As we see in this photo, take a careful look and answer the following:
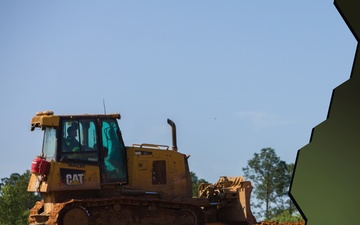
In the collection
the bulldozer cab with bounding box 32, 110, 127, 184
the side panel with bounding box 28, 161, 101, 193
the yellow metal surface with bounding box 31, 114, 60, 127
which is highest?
the yellow metal surface with bounding box 31, 114, 60, 127

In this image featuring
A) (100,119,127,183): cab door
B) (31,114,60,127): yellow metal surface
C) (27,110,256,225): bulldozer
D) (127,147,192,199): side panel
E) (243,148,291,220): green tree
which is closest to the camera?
(27,110,256,225): bulldozer

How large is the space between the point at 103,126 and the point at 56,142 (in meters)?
1.21

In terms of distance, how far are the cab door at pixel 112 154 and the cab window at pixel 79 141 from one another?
252 millimetres

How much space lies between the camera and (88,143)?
17000mm

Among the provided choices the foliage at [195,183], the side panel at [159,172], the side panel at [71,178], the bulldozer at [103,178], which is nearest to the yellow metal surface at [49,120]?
the bulldozer at [103,178]

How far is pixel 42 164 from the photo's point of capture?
1683 cm

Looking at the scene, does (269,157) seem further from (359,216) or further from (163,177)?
(359,216)

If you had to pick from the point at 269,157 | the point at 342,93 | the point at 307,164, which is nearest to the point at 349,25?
the point at 342,93

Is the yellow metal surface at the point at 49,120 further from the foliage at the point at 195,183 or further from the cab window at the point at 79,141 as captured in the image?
the foliage at the point at 195,183

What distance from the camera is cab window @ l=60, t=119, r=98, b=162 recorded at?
16.9 meters

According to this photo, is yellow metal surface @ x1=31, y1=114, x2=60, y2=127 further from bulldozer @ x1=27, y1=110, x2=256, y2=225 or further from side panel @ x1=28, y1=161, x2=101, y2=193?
side panel @ x1=28, y1=161, x2=101, y2=193

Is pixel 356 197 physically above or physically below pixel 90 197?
below

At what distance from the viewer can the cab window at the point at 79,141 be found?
16.9m

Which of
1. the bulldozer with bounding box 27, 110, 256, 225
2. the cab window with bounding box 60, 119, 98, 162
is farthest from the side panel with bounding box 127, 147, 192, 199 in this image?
the cab window with bounding box 60, 119, 98, 162
